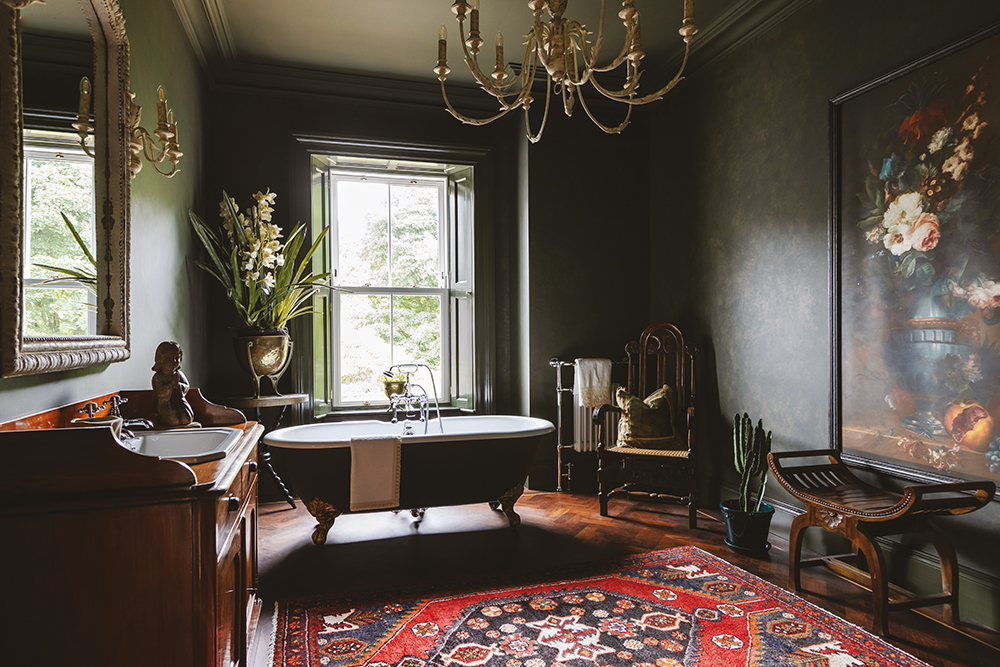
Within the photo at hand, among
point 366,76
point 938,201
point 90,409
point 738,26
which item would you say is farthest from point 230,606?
point 738,26

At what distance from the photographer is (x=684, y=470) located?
12.0 ft

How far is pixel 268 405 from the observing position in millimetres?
3668

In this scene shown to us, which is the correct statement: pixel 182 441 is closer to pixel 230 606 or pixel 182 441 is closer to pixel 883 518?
pixel 230 606

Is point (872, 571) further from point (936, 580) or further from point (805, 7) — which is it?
point (805, 7)

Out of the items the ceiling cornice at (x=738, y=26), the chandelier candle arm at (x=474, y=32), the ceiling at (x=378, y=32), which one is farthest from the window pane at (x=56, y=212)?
the ceiling cornice at (x=738, y=26)

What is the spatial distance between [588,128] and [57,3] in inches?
138

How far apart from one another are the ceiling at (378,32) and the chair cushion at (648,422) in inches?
89.0

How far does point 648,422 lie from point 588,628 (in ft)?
5.66

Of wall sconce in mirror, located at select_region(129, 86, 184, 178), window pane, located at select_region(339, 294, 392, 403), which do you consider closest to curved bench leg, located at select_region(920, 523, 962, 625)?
wall sconce in mirror, located at select_region(129, 86, 184, 178)

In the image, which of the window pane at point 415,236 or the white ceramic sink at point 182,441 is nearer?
the white ceramic sink at point 182,441

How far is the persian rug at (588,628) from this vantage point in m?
2.07

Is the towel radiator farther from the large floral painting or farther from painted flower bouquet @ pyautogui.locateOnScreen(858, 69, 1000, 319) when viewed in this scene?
painted flower bouquet @ pyautogui.locateOnScreen(858, 69, 1000, 319)

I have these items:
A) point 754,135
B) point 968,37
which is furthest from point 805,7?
point 968,37

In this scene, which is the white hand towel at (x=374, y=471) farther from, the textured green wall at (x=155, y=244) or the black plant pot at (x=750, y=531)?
the black plant pot at (x=750, y=531)
